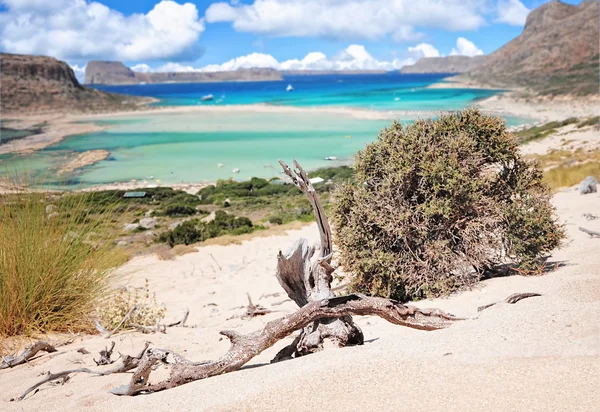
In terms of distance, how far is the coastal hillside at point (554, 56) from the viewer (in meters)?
92.2

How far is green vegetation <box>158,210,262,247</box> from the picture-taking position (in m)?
14.4

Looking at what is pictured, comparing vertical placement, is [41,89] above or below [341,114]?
above

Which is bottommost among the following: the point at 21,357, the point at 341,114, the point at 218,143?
the point at 21,357

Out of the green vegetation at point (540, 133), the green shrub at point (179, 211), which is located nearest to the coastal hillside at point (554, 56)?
the green vegetation at point (540, 133)

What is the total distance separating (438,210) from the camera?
572cm

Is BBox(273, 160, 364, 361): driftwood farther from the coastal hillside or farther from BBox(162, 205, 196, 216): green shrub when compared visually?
the coastal hillside

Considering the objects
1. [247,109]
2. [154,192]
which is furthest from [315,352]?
[247,109]

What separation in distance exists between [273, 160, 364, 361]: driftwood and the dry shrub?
1.71 metres

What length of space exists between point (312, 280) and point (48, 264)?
9.35 feet

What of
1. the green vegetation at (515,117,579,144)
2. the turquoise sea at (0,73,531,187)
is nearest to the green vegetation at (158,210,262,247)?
the turquoise sea at (0,73,531,187)

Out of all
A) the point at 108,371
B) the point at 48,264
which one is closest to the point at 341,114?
the point at 48,264

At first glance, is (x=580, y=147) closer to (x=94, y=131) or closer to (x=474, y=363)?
(x=474, y=363)

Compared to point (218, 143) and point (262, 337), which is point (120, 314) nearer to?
point (262, 337)

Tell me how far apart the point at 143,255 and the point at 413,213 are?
27.3ft
